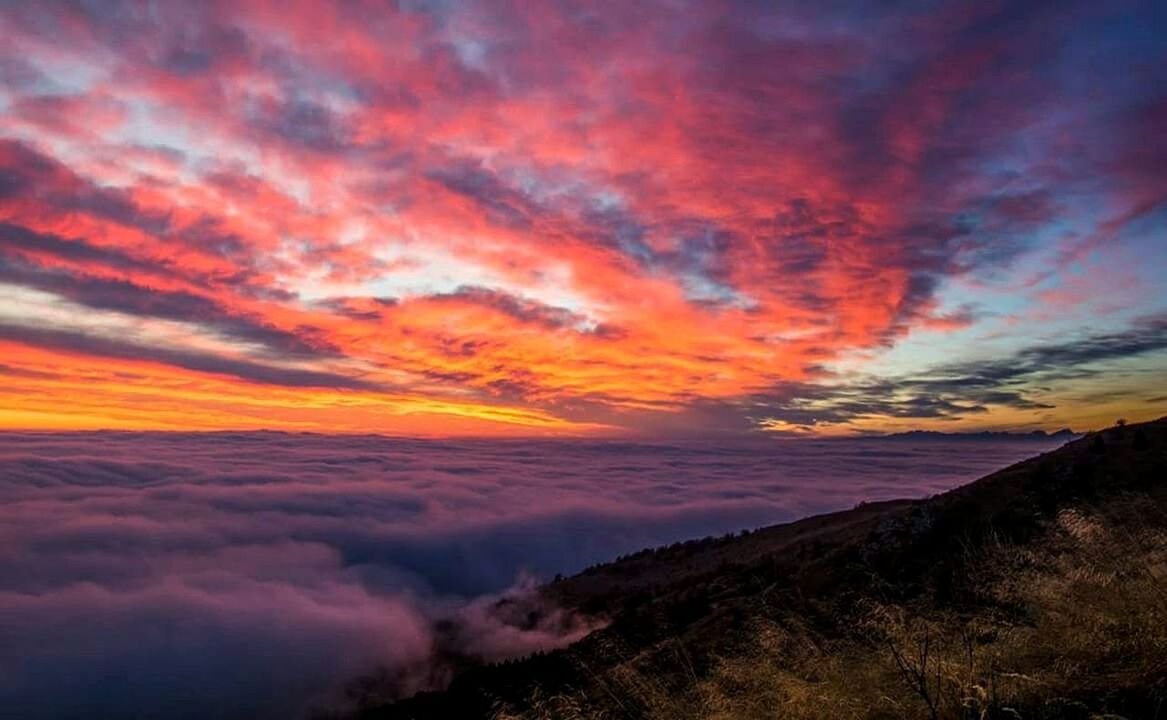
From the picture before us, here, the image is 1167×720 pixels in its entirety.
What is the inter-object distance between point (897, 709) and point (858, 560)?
3706 centimetres

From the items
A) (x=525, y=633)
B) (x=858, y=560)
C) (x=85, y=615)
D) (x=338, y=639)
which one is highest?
(x=858, y=560)

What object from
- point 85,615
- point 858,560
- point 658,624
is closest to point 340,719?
point 658,624

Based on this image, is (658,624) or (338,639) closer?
(658,624)

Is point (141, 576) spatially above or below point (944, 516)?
below

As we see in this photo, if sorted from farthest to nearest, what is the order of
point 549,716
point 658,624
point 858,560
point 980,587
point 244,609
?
point 244,609 → point 658,624 → point 858,560 → point 980,587 → point 549,716

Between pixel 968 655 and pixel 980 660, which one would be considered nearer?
pixel 980 660

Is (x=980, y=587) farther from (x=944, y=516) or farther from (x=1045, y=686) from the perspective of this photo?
(x=944, y=516)

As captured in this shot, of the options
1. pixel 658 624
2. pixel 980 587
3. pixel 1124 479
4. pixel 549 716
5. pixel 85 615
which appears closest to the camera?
pixel 549 716

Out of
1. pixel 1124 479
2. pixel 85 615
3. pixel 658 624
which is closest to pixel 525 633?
pixel 658 624

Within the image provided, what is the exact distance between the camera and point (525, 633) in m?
103

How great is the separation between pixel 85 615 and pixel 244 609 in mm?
42299

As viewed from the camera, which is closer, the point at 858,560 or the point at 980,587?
the point at 980,587

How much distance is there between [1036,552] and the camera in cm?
1257

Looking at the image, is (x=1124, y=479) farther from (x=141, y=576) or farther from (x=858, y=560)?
(x=141, y=576)
